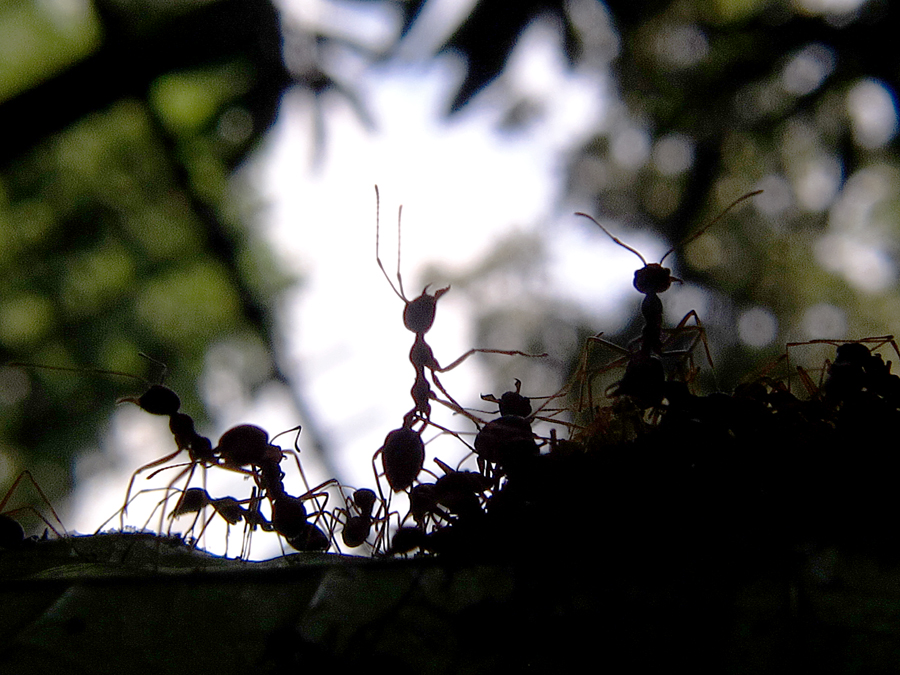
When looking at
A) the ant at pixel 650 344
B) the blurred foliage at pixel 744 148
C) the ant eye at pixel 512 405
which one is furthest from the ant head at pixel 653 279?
the blurred foliage at pixel 744 148

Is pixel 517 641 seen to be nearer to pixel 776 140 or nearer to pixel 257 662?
pixel 257 662

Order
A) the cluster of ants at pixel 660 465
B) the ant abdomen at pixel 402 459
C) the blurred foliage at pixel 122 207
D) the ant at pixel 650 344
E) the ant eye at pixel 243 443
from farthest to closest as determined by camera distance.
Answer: the blurred foliage at pixel 122 207
the ant eye at pixel 243 443
the ant abdomen at pixel 402 459
the ant at pixel 650 344
the cluster of ants at pixel 660 465

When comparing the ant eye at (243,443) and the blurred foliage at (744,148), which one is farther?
the blurred foliage at (744,148)

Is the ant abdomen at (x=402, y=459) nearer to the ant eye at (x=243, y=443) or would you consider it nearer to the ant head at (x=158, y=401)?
the ant eye at (x=243, y=443)

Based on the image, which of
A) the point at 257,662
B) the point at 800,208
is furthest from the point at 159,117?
the point at 257,662

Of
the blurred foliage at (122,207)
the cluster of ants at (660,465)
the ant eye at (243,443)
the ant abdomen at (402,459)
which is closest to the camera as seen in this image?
the cluster of ants at (660,465)

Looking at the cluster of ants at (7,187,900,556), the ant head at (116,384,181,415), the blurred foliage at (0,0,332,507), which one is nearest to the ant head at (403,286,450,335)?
the cluster of ants at (7,187,900,556)

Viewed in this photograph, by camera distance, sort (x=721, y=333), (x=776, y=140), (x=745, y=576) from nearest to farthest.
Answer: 1. (x=745, y=576)
2. (x=776, y=140)
3. (x=721, y=333)

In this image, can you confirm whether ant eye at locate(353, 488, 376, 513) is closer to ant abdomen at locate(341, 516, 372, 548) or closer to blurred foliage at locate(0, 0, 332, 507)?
ant abdomen at locate(341, 516, 372, 548)
